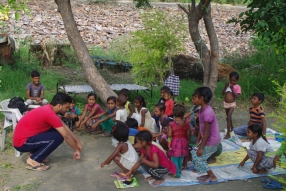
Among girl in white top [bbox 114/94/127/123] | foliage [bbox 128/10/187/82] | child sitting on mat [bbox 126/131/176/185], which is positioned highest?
foliage [bbox 128/10/187/82]

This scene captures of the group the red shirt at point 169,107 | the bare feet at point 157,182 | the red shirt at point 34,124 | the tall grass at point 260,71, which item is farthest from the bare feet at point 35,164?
the tall grass at point 260,71

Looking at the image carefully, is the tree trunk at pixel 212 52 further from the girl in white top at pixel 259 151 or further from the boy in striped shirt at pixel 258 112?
the girl in white top at pixel 259 151

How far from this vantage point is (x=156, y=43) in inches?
270

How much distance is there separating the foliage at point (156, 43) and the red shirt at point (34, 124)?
2.53m

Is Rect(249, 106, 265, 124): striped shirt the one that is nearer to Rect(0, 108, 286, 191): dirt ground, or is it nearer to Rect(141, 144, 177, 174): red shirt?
Rect(0, 108, 286, 191): dirt ground

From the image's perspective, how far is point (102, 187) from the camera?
15.1 feet

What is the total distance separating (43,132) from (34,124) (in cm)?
17

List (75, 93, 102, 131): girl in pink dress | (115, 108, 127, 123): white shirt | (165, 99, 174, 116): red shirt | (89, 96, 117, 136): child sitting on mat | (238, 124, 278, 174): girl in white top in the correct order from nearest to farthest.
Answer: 1. (238, 124, 278, 174): girl in white top
2. (115, 108, 127, 123): white shirt
3. (165, 99, 174, 116): red shirt
4. (89, 96, 117, 136): child sitting on mat
5. (75, 93, 102, 131): girl in pink dress

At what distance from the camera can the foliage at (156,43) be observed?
6871mm

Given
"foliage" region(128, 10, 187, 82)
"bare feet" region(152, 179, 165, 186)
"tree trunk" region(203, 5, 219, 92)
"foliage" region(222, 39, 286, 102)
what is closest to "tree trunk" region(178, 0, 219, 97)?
"tree trunk" region(203, 5, 219, 92)

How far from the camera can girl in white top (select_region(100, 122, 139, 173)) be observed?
4750mm

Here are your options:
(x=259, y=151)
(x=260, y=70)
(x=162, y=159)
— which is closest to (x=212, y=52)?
(x=259, y=151)

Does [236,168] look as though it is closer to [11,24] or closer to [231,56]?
[231,56]

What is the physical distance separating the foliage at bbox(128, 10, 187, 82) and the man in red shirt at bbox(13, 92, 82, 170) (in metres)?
2.31
